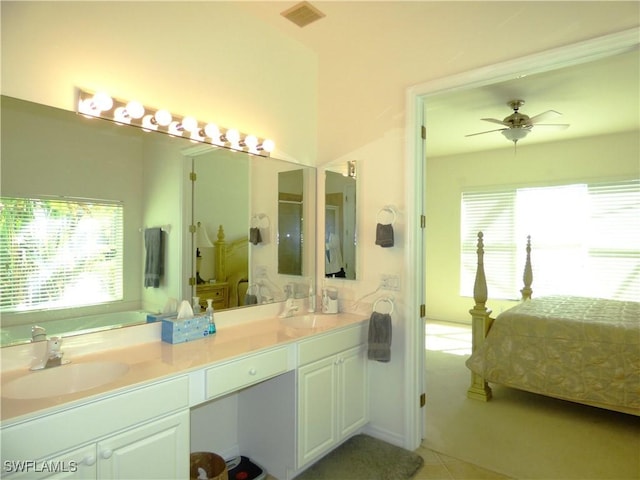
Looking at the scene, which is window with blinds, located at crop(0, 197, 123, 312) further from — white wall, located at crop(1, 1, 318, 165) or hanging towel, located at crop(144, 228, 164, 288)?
white wall, located at crop(1, 1, 318, 165)

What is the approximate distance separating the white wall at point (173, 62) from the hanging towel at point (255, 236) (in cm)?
60

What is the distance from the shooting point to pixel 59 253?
1708mm

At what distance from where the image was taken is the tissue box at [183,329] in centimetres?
195

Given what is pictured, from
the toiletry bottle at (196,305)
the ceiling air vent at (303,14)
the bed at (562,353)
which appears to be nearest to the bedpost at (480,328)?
the bed at (562,353)

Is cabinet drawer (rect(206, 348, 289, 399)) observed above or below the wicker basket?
above

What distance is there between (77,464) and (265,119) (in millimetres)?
2111

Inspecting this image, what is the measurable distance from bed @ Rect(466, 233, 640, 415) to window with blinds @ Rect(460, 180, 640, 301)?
1.68 meters

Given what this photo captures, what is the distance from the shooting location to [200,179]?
2293 mm

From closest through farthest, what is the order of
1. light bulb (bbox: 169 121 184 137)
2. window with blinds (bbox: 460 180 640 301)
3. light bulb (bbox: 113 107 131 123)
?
light bulb (bbox: 113 107 131 123) → light bulb (bbox: 169 121 184 137) → window with blinds (bbox: 460 180 640 301)

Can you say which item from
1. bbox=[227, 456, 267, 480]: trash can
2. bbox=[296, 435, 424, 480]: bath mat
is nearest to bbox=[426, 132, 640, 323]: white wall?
bbox=[296, 435, 424, 480]: bath mat

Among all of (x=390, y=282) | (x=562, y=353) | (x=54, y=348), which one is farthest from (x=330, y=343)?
A: (x=562, y=353)

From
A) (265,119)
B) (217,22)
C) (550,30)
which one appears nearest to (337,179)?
(265,119)

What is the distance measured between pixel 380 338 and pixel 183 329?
1.21m

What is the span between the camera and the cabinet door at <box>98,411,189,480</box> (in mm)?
1365
